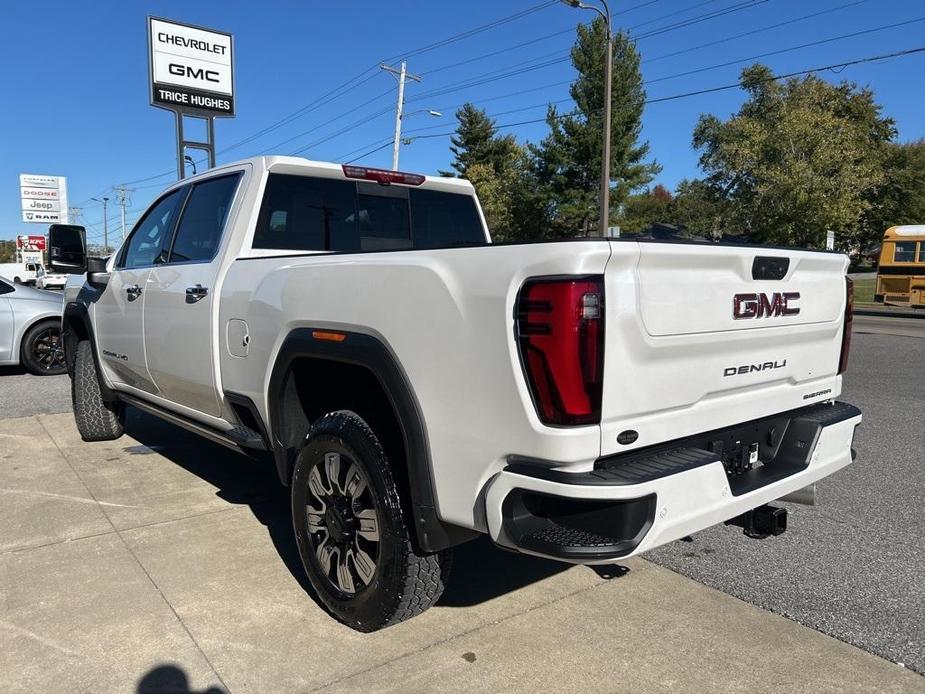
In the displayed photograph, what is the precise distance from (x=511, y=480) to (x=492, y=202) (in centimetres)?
4243

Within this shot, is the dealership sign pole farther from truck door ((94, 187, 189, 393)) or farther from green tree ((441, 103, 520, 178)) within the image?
green tree ((441, 103, 520, 178))

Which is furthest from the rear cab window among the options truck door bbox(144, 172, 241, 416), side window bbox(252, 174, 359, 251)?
truck door bbox(144, 172, 241, 416)

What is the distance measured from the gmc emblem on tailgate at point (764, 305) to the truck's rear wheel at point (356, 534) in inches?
54.3

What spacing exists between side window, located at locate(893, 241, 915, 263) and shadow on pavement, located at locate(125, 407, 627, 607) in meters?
20.8

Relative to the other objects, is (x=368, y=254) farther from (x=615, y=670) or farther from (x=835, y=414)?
(x=835, y=414)

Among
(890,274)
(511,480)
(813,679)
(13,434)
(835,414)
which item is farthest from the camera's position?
(890,274)

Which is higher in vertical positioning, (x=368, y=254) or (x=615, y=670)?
(x=368, y=254)

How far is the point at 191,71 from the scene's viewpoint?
15648mm

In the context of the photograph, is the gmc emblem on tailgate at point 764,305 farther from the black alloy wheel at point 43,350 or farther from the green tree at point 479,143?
the green tree at point 479,143

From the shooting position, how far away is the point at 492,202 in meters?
43.4

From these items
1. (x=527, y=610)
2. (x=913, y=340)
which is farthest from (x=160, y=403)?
(x=913, y=340)

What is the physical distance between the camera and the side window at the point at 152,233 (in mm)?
4496

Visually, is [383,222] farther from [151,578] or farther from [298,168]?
[151,578]

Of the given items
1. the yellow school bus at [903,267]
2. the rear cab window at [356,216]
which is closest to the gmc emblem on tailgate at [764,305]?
the rear cab window at [356,216]
